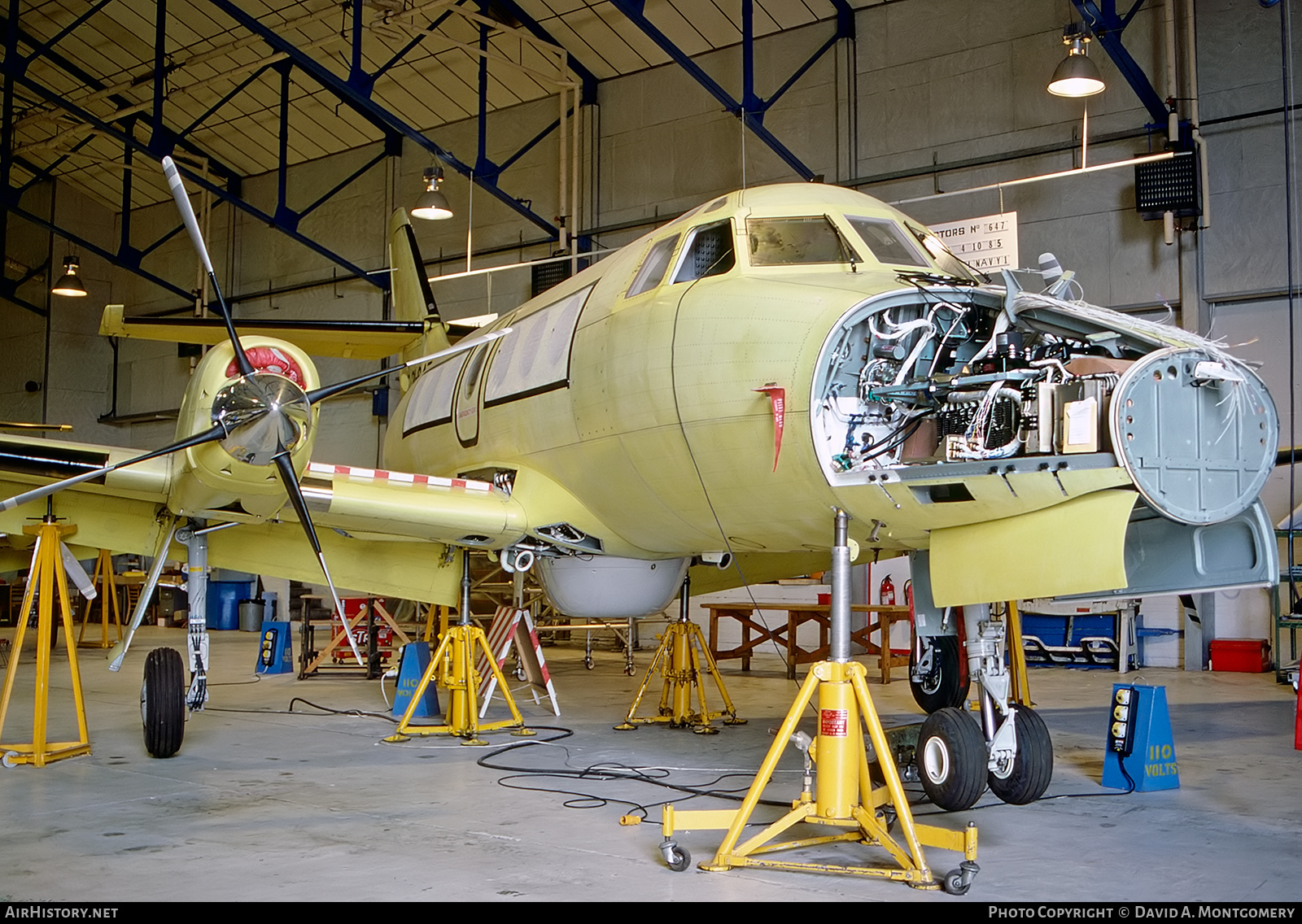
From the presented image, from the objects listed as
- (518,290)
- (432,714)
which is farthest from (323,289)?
(432,714)

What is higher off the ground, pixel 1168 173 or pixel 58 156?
pixel 58 156

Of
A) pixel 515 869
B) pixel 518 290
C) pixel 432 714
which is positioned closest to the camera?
pixel 515 869

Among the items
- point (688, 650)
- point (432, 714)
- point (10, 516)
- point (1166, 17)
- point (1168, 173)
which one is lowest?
point (432, 714)

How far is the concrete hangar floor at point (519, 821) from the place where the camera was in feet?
17.3

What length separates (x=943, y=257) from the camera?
7.80 meters

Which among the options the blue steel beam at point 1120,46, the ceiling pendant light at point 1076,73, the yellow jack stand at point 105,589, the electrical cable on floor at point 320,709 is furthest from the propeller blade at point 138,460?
the yellow jack stand at point 105,589

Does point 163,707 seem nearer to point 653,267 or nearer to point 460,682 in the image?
point 460,682

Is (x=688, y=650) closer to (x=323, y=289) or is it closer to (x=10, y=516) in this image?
(x=10, y=516)

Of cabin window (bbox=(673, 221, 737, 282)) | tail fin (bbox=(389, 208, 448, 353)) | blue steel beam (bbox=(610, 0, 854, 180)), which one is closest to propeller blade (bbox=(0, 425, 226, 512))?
cabin window (bbox=(673, 221, 737, 282))

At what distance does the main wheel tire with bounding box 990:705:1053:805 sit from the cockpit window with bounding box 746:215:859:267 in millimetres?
3160

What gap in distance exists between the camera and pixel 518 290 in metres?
24.6

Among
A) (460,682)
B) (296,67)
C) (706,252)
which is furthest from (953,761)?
(296,67)

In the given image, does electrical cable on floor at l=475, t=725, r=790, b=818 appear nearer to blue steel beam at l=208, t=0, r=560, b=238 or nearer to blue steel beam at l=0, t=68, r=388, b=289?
blue steel beam at l=208, t=0, r=560, b=238
